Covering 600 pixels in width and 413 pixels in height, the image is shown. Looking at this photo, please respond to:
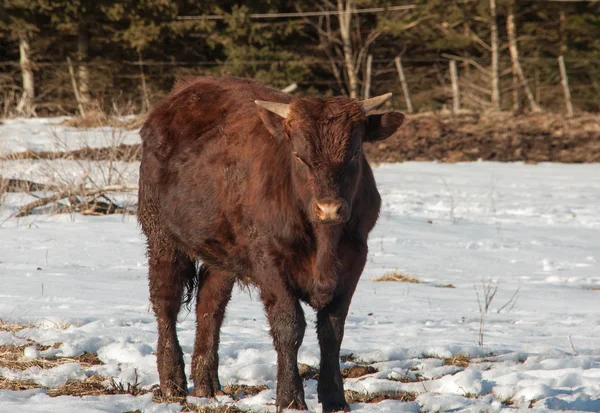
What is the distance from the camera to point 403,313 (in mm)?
7465

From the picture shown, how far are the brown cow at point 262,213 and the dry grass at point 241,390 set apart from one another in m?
0.09

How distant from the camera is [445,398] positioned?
15.9 ft

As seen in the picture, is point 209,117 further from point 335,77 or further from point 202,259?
point 335,77

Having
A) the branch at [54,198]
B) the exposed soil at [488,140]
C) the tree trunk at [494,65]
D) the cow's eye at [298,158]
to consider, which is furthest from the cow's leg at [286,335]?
the tree trunk at [494,65]

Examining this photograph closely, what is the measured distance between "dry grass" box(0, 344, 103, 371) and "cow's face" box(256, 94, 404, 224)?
1.78 meters

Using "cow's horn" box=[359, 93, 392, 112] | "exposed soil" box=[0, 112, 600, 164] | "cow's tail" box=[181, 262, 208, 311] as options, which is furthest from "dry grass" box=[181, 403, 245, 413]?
"exposed soil" box=[0, 112, 600, 164]

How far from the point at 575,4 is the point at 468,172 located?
766 inches

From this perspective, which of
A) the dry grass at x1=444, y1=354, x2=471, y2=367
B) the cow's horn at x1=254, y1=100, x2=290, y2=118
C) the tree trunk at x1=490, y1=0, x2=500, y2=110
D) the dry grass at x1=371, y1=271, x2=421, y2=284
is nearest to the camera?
the cow's horn at x1=254, y1=100, x2=290, y2=118

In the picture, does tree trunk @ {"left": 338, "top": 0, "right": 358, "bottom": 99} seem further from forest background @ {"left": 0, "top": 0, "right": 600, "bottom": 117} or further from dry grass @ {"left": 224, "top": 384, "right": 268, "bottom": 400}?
dry grass @ {"left": 224, "top": 384, "right": 268, "bottom": 400}

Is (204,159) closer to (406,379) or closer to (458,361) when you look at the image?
(406,379)

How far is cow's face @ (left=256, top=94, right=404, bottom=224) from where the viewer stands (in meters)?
4.58

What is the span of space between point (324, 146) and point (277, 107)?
1.30 feet

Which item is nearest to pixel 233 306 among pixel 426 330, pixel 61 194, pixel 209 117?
pixel 426 330

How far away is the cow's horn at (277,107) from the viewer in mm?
4918
